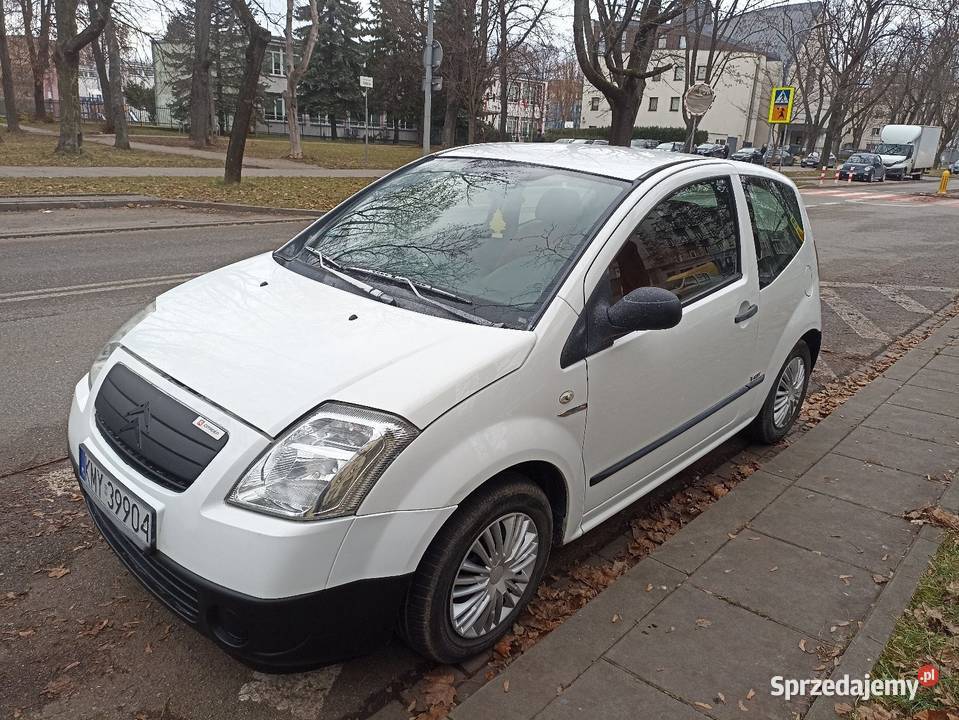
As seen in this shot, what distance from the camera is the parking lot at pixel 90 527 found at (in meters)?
2.45

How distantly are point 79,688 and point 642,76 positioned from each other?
19074mm

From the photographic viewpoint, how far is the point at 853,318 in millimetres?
8500

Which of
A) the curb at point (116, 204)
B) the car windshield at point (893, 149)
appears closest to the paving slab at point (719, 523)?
the curb at point (116, 204)

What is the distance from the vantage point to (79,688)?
2.44 meters

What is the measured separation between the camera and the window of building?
61.5m

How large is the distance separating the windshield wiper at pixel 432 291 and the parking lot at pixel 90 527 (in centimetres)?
125

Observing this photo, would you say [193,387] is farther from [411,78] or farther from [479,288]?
[411,78]

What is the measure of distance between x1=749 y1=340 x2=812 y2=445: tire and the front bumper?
9.80 feet

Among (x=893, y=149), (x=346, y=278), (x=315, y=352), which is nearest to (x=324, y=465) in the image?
(x=315, y=352)

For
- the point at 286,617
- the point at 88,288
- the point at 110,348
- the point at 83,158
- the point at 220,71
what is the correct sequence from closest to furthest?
the point at 286,617 < the point at 110,348 < the point at 88,288 < the point at 83,158 < the point at 220,71

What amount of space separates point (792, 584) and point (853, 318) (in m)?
6.28

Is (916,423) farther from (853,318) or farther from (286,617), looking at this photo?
(286,617)

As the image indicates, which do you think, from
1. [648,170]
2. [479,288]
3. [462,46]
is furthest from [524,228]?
[462,46]

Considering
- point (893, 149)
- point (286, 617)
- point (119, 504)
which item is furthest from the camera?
point (893, 149)
